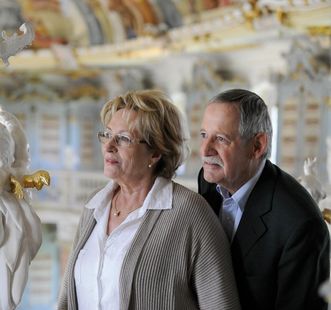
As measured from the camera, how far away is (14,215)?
9.25ft

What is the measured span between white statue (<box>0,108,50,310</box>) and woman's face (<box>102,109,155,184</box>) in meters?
0.31

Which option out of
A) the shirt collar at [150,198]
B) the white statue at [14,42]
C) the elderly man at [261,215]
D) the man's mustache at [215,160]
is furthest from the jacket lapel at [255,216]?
the white statue at [14,42]

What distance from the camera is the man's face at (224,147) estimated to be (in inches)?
110

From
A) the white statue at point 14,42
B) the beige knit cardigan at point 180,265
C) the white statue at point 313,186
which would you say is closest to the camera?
the beige knit cardigan at point 180,265

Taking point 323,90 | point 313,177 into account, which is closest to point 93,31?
point 323,90

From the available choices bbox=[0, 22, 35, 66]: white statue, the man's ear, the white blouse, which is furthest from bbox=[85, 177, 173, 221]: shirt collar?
bbox=[0, 22, 35, 66]: white statue

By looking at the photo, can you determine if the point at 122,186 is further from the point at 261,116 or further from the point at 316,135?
the point at 316,135

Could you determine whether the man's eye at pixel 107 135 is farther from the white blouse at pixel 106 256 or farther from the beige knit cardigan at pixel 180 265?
the beige knit cardigan at pixel 180 265

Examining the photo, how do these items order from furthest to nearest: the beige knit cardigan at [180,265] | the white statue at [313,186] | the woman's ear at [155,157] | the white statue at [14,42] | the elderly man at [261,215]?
the white statue at [313,186], the woman's ear at [155,157], the white statue at [14,42], the beige knit cardigan at [180,265], the elderly man at [261,215]

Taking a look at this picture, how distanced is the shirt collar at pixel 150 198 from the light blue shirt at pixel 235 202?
0.27 metres

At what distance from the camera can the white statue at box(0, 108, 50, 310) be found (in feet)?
9.25

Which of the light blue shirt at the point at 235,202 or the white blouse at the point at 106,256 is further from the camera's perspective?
the light blue shirt at the point at 235,202

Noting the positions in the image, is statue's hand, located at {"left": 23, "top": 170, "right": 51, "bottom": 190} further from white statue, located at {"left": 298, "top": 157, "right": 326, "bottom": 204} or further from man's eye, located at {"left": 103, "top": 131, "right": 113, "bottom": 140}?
white statue, located at {"left": 298, "top": 157, "right": 326, "bottom": 204}

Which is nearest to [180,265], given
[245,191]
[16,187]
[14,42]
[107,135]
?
[245,191]
